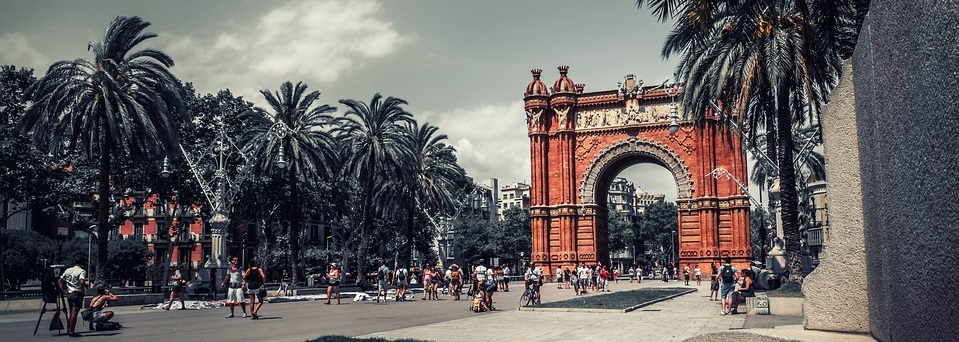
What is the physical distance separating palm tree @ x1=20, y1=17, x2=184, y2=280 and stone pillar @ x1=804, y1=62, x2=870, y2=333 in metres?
23.0

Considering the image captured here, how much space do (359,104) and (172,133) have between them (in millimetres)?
11440

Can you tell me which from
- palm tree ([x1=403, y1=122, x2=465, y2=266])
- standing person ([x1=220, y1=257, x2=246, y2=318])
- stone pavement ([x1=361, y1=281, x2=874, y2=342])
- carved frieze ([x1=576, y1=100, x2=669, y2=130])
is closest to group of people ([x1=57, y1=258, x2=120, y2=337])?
standing person ([x1=220, y1=257, x2=246, y2=318])

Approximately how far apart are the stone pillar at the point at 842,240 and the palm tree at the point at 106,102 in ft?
75.6

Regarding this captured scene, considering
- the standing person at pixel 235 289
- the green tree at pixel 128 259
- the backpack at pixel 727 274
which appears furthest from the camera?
the green tree at pixel 128 259

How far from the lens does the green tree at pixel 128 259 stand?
6034 centimetres

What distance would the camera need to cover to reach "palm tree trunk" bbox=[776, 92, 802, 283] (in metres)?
20.0

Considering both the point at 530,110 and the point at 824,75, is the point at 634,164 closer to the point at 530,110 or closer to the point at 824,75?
the point at 530,110

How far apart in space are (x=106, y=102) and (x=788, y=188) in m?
21.6

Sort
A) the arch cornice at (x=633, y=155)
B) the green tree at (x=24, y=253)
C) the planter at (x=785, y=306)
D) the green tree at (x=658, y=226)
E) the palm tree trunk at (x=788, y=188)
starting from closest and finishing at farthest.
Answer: the planter at (x=785, y=306) < the palm tree trunk at (x=788, y=188) < the green tree at (x=24, y=253) < the arch cornice at (x=633, y=155) < the green tree at (x=658, y=226)

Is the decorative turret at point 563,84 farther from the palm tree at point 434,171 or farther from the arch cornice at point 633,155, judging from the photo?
the palm tree at point 434,171

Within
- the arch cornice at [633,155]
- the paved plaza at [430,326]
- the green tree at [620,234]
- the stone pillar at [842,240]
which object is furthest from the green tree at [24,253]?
the green tree at [620,234]

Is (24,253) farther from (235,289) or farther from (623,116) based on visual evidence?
(623,116)

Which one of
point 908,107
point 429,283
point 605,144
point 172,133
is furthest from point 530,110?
point 908,107

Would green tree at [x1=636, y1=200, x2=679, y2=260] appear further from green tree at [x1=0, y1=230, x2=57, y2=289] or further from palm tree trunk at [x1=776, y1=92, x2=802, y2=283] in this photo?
palm tree trunk at [x1=776, y1=92, x2=802, y2=283]
